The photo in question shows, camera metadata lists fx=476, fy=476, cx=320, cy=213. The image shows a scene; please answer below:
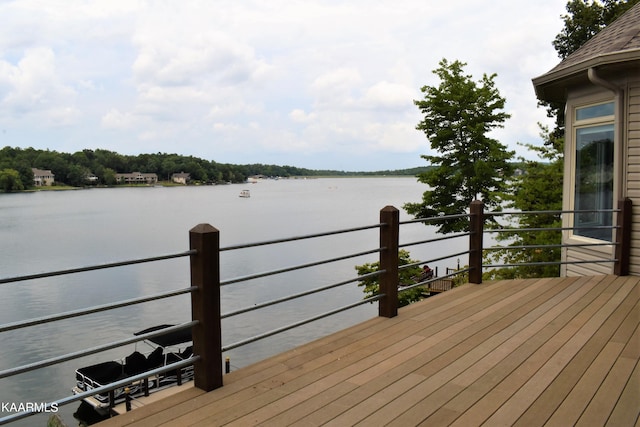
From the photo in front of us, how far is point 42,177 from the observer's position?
89.9m

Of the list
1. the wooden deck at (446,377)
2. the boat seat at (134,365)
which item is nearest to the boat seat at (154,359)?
the boat seat at (134,365)

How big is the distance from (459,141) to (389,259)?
638 inches

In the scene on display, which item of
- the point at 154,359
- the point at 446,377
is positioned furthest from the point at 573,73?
the point at 154,359

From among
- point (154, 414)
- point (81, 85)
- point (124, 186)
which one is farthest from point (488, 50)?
point (124, 186)

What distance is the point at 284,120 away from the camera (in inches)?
2648

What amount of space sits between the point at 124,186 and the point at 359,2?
325ft

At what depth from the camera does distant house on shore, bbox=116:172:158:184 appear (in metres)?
107

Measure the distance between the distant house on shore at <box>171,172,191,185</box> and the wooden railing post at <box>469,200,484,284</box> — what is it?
11128cm

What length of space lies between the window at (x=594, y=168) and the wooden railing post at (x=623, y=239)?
32cm

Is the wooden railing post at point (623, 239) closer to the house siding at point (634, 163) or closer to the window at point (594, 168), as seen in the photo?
the house siding at point (634, 163)

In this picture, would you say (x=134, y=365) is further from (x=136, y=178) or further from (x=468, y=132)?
(x=136, y=178)

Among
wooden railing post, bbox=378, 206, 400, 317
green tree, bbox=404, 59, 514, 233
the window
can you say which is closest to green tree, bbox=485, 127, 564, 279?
green tree, bbox=404, 59, 514, 233

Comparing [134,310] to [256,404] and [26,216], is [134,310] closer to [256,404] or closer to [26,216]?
[256,404]

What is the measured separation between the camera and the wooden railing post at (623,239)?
5.76 m
